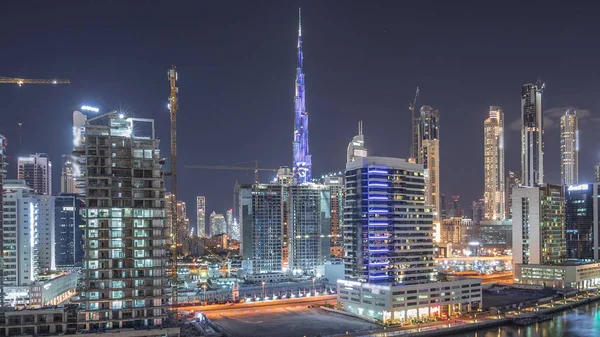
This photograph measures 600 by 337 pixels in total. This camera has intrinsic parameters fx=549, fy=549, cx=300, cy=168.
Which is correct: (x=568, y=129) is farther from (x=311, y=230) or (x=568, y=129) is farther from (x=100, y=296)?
(x=100, y=296)

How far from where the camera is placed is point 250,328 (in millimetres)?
48531

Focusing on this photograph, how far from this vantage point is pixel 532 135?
120m

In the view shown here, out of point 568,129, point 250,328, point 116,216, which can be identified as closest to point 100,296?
point 116,216

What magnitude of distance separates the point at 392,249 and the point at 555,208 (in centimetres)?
3982

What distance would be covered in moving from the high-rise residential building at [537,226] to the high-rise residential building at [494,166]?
90806 mm

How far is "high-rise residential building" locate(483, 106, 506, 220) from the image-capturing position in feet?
566

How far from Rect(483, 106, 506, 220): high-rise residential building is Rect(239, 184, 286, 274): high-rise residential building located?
339ft

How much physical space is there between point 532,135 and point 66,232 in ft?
314

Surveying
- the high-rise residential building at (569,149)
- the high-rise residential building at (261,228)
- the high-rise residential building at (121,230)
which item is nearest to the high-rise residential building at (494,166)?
the high-rise residential building at (569,149)

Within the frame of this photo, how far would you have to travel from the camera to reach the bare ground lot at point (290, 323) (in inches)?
1839

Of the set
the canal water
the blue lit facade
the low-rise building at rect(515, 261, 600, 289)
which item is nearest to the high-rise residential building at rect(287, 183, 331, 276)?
the low-rise building at rect(515, 261, 600, 289)

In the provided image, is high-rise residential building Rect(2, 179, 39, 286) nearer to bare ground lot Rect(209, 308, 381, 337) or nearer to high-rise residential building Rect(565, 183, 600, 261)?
bare ground lot Rect(209, 308, 381, 337)

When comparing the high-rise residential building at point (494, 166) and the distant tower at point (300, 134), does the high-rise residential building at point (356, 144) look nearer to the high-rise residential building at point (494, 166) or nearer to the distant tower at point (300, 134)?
the distant tower at point (300, 134)

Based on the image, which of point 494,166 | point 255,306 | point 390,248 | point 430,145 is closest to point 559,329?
point 390,248
